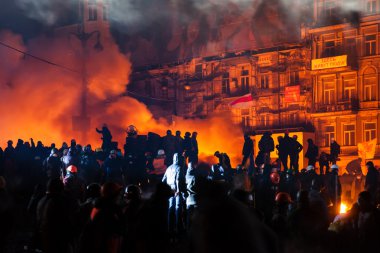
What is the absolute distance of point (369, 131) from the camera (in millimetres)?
44625

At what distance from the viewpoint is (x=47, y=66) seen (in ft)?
137

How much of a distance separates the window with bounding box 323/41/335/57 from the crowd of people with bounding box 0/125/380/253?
26.3 meters

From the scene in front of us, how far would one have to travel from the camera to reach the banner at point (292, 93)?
4700cm

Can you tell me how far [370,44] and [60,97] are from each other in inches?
850

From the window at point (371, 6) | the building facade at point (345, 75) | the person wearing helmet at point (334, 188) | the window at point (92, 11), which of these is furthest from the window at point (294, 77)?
the person wearing helmet at point (334, 188)

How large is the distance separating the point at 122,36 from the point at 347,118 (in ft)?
57.0

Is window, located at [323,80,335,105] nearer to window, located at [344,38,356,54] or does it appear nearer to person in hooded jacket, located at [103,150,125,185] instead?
window, located at [344,38,356,54]

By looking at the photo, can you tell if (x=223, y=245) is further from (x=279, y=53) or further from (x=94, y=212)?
(x=279, y=53)

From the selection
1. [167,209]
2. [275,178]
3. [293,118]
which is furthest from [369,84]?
[167,209]

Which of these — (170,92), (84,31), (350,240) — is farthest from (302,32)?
(350,240)

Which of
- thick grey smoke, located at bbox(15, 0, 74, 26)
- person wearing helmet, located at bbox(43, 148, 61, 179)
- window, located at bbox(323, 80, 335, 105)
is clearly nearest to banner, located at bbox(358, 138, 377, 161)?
window, located at bbox(323, 80, 335, 105)

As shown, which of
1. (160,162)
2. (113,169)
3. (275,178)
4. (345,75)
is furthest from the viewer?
(345,75)

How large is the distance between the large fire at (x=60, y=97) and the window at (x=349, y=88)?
8130 millimetres

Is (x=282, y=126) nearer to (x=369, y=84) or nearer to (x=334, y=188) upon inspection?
(x=369, y=84)
